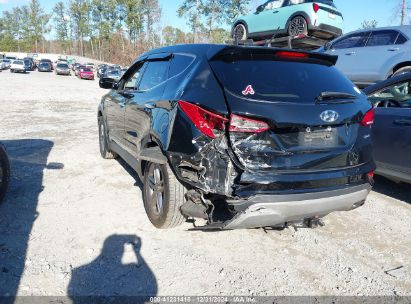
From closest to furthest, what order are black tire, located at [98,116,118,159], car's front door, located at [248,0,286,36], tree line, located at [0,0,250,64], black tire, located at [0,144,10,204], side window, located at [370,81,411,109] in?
black tire, located at [0,144,10,204]
side window, located at [370,81,411,109]
black tire, located at [98,116,118,159]
car's front door, located at [248,0,286,36]
tree line, located at [0,0,250,64]

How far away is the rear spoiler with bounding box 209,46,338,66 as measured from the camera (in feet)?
10.4

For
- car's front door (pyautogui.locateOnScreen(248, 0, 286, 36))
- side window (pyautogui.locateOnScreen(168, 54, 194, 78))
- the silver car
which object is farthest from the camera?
car's front door (pyautogui.locateOnScreen(248, 0, 286, 36))

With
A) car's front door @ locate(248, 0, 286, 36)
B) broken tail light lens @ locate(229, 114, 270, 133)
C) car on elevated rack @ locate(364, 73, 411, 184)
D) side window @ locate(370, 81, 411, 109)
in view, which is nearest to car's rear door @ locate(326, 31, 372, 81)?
car's front door @ locate(248, 0, 286, 36)

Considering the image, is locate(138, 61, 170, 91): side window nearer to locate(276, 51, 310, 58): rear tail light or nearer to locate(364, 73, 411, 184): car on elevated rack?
locate(276, 51, 310, 58): rear tail light

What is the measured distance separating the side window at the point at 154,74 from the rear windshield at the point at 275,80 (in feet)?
2.97

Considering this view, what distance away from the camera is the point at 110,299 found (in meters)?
2.72

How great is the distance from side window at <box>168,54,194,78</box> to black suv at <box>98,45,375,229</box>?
0.06ft

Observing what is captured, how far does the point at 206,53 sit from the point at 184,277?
1933mm

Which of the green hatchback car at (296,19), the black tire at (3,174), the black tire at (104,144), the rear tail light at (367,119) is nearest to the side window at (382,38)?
the green hatchback car at (296,19)

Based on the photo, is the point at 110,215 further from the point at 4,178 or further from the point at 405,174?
the point at 405,174

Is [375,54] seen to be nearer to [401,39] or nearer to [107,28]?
[401,39]

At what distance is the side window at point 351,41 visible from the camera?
27.9 ft

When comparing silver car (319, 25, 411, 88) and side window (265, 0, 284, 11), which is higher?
side window (265, 0, 284, 11)

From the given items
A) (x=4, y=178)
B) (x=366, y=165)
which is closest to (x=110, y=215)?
(x=4, y=178)
